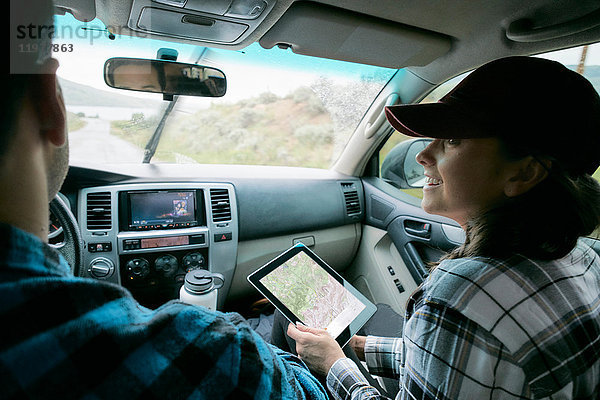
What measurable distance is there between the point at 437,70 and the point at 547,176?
1.77 metres

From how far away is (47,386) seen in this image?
0.48 metres

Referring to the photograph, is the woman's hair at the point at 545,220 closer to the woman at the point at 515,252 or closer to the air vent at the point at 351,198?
the woman at the point at 515,252

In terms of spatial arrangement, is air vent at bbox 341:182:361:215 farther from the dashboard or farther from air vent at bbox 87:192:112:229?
air vent at bbox 87:192:112:229

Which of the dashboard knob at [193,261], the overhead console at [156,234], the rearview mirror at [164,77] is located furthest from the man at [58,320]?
the dashboard knob at [193,261]

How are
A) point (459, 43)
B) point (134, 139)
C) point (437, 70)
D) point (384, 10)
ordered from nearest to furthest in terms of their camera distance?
point (384, 10), point (459, 43), point (437, 70), point (134, 139)

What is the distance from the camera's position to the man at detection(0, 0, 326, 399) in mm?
475

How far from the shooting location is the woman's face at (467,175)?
3.95ft

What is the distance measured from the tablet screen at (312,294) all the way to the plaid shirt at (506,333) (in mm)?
671

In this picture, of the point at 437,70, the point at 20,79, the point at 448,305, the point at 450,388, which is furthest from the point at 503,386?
the point at 437,70

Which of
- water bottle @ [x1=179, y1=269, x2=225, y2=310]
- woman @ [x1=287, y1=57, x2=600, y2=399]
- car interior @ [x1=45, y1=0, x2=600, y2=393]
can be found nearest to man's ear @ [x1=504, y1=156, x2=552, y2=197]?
woman @ [x1=287, y1=57, x2=600, y2=399]

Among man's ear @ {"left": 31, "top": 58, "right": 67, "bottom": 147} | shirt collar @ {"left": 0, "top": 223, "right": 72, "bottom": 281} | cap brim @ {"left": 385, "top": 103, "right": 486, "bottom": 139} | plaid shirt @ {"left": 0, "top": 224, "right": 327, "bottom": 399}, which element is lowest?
plaid shirt @ {"left": 0, "top": 224, "right": 327, "bottom": 399}

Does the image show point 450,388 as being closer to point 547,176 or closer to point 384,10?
point 547,176

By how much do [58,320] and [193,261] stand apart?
225 centimetres

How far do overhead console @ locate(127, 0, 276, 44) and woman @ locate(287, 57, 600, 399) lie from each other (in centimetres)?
98
